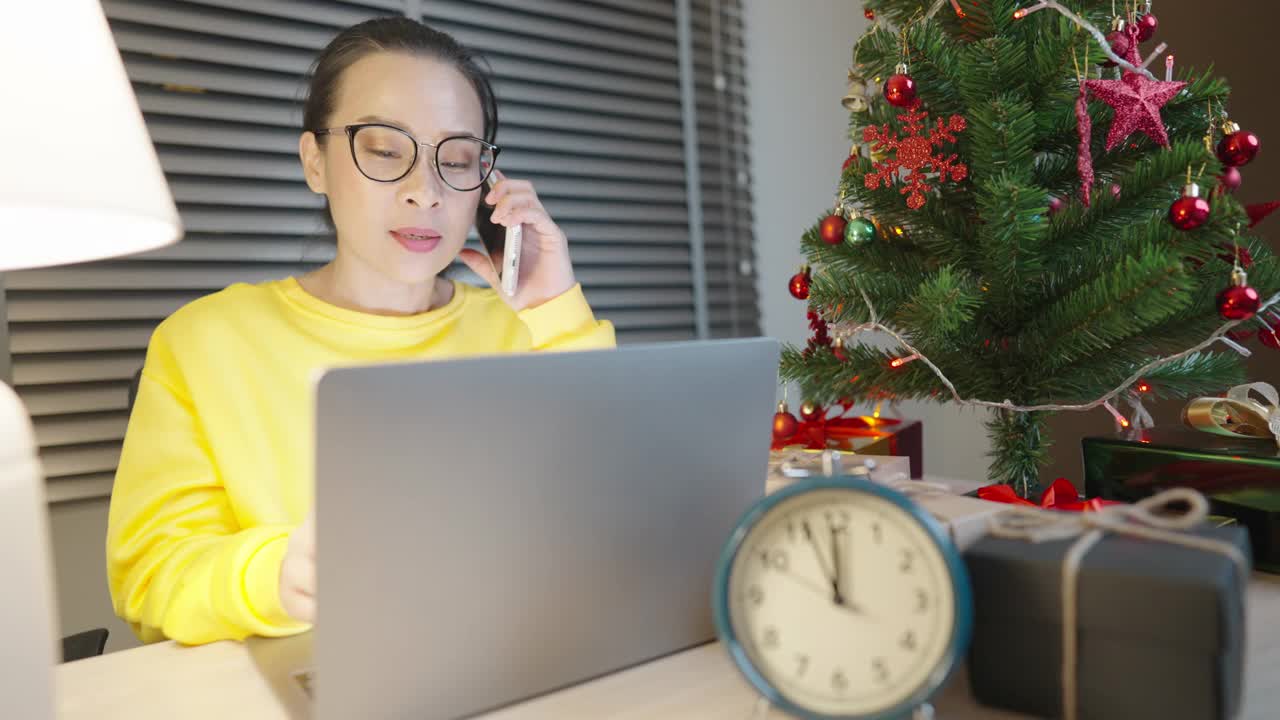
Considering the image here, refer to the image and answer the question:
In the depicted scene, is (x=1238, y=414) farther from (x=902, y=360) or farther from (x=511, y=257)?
(x=511, y=257)

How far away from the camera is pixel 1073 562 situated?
1.70ft

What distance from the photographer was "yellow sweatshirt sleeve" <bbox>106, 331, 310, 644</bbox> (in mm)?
803

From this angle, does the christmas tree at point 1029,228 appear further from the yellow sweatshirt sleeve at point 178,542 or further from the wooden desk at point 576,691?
the yellow sweatshirt sleeve at point 178,542

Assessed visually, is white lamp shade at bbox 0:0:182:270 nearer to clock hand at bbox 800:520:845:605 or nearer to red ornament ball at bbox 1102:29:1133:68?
clock hand at bbox 800:520:845:605

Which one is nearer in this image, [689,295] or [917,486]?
[917,486]

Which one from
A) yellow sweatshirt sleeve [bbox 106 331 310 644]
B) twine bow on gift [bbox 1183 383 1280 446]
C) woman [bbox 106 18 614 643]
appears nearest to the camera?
yellow sweatshirt sleeve [bbox 106 331 310 644]

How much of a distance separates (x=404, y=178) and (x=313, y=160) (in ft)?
0.63

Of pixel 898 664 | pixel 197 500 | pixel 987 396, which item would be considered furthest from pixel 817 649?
pixel 197 500

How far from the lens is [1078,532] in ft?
1.83

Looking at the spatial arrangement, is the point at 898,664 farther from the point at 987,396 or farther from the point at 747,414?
the point at 987,396

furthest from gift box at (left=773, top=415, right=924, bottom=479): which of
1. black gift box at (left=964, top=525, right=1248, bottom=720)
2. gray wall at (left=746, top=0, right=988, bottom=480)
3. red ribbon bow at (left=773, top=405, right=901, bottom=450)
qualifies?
gray wall at (left=746, top=0, right=988, bottom=480)

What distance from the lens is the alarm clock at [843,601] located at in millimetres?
517

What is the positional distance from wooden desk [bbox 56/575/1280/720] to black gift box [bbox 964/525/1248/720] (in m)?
0.05

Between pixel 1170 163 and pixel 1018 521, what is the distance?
0.56 m
